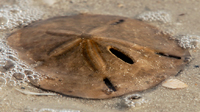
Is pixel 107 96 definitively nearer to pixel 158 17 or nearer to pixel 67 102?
pixel 67 102

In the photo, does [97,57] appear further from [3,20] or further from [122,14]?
[3,20]

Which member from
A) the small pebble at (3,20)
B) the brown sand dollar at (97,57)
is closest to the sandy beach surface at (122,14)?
the small pebble at (3,20)

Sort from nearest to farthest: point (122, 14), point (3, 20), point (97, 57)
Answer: point (97, 57) → point (3, 20) → point (122, 14)

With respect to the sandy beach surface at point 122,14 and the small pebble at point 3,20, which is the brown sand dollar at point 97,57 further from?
the small pebble at point 3,20

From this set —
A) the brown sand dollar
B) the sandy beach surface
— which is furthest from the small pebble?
the brown sand dollar

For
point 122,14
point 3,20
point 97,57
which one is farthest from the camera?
point 122,14

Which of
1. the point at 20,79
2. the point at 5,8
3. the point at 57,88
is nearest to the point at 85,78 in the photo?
the point at 57,88

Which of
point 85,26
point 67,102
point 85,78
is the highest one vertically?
point 85,26

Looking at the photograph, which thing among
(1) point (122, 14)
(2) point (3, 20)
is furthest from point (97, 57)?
(2) point (3, 20)
